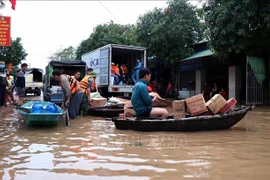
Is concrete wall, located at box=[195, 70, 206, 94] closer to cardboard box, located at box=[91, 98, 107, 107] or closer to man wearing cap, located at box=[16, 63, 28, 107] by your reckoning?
cardboard box, located at box=[91, 98, 107, 107]

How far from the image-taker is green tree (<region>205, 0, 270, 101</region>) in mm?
13062

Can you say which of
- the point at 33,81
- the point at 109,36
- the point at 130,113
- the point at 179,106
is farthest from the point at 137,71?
the point at 33,81

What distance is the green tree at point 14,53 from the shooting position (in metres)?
34.4

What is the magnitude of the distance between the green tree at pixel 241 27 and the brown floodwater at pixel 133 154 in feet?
23.8

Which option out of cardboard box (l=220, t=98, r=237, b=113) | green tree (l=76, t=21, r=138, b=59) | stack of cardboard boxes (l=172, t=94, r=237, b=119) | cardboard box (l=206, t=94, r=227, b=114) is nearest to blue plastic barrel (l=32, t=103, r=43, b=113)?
stack of cardboard boxes (l=172, t=94, r=237, b=119)

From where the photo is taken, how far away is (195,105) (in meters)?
6.79

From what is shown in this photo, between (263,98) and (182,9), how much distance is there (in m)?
8.14

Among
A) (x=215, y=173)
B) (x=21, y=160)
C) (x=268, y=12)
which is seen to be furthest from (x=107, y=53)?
(x=215, y=173)

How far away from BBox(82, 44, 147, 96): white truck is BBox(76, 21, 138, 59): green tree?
31.3ft

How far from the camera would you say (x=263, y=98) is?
600 inches

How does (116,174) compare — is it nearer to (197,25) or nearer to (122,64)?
(122,64)

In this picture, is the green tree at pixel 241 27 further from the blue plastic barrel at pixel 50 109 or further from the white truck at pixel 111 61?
the blue plastic barrel at pixel 50 109

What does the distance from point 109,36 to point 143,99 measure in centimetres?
2219

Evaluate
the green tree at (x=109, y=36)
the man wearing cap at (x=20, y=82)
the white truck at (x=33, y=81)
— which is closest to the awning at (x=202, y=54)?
the green tree at (x=109, y=36)
